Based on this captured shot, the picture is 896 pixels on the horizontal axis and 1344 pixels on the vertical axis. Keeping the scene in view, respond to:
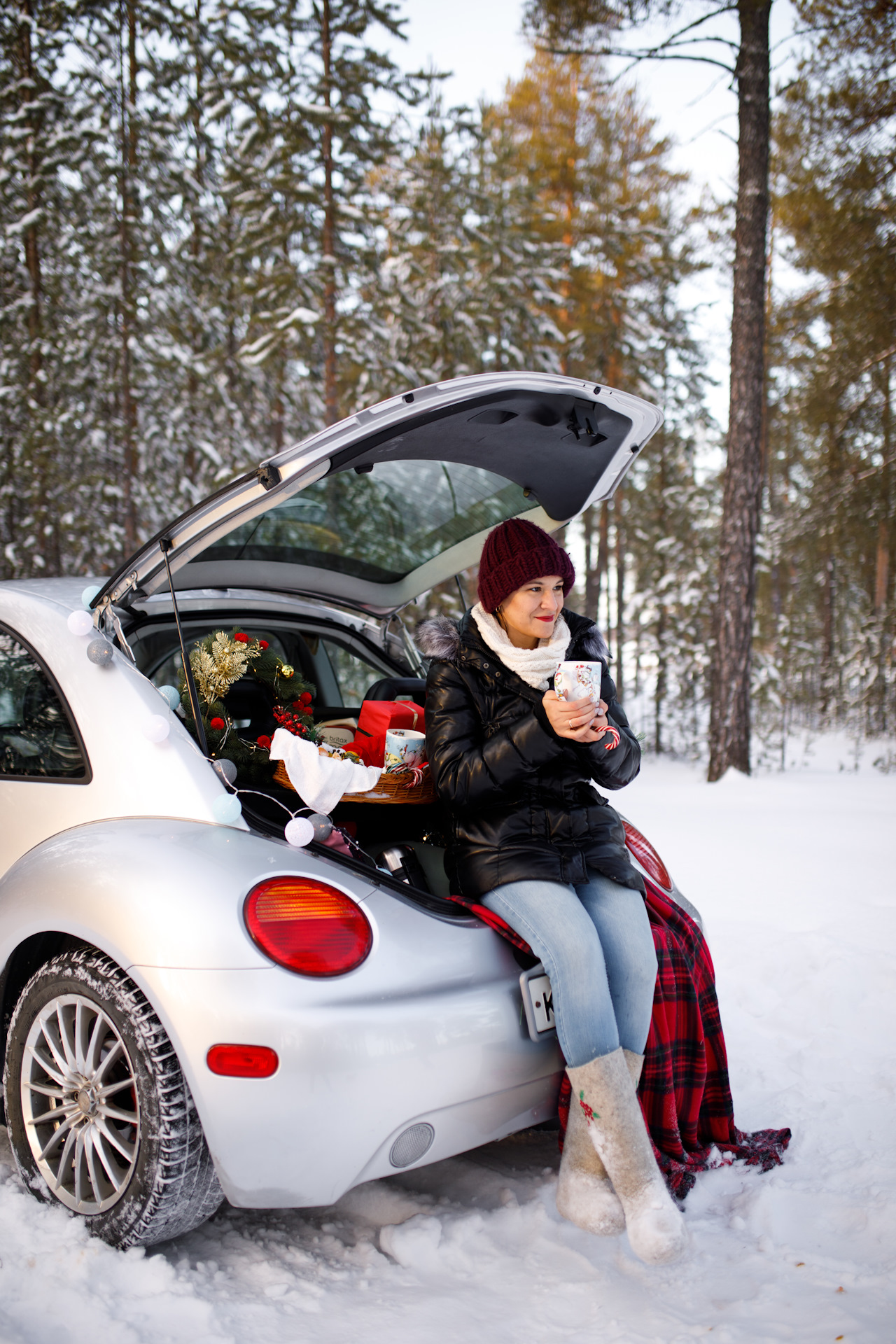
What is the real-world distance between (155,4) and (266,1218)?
51.6 ft

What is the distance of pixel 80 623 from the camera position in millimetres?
2441

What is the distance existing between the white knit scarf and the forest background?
9.10m

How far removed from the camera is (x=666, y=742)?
50.7 ft

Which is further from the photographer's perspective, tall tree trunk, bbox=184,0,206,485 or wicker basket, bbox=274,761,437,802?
tall tree trunk, bbox=184,0,206,485

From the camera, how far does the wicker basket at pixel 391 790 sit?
262cm

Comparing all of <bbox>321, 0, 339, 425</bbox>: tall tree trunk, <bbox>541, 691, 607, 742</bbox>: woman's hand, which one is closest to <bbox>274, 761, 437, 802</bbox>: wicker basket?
<bbox>541, 691, 607, 742</bbox>: woman's hand

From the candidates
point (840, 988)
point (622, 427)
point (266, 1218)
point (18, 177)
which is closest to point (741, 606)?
point (840, 988)

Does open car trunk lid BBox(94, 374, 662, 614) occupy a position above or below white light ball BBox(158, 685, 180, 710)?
above

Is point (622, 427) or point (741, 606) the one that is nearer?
point (622, 427)

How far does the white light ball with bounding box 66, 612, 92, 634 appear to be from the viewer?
8.01 feet

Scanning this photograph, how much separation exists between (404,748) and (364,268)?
1016cm

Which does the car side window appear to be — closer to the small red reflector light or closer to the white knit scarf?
the small red reflector light

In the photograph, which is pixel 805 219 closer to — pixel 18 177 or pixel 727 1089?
pixel 18 177

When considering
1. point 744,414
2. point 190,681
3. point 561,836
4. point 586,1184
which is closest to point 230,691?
point 190,681
